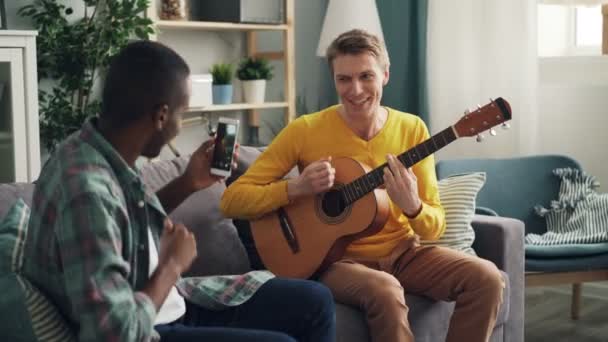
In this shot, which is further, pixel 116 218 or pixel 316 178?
pixel 316 178

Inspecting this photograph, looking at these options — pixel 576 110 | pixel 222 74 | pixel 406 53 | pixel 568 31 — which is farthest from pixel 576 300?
pixel 222 74

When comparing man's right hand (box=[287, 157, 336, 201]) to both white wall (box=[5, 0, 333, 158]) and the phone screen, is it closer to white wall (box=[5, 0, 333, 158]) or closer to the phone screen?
the phone screen

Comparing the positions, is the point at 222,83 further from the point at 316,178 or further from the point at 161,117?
the point at 161,117

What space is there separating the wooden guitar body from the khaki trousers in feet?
0.19

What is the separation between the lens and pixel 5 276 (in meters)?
1.39

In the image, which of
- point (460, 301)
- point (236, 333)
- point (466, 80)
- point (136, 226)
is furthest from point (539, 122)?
point (136, 226)

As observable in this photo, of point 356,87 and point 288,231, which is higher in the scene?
point 356,87

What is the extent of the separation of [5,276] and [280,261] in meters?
1.08

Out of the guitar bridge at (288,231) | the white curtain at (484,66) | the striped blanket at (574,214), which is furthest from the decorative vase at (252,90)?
the guitar bridge at (288,231)

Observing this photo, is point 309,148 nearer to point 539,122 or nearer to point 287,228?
point 287,228

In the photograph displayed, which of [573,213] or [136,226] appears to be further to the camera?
[573,213]

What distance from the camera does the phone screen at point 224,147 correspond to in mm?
1676

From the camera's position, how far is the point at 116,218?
4.21ft

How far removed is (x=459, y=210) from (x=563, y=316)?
48.7 inches
